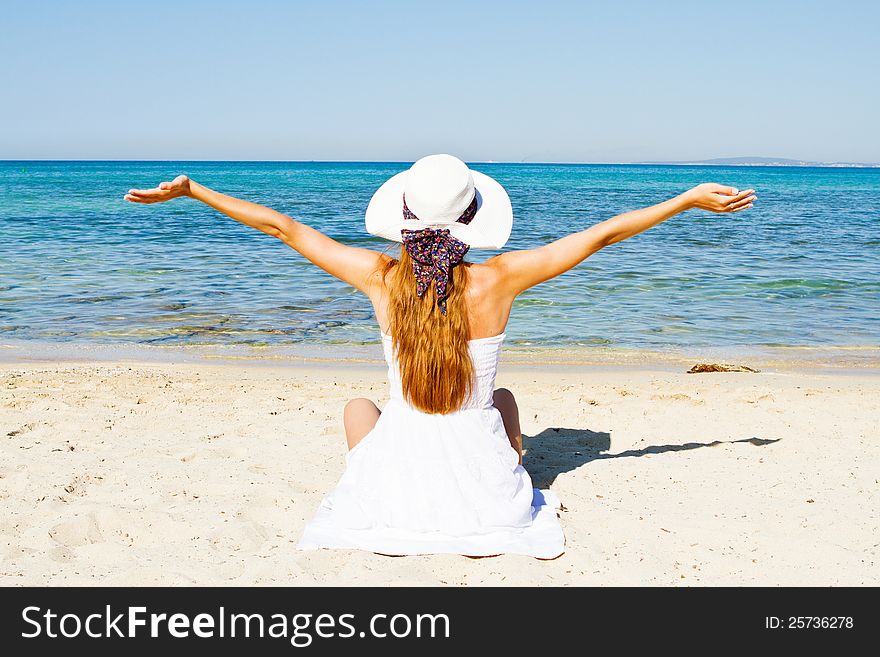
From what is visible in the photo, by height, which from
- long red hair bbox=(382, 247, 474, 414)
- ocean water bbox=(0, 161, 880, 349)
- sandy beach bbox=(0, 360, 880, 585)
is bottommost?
sandy beach bbox=(0, 360, 880, 585)

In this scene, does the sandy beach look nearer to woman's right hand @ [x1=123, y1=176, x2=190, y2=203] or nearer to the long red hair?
the long red hair

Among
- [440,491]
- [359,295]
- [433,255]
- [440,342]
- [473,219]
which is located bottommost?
[359,295]

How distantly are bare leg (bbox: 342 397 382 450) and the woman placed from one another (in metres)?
0.11

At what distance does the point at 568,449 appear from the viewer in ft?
16.9

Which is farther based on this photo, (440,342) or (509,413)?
(509,413)

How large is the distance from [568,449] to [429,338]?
6.87 feet

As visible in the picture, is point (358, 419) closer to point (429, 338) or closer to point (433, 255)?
point (429, 338)

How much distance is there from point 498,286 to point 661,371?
4.68 metres

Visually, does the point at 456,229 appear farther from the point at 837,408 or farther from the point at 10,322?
the point at 10,322

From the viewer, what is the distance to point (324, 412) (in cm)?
585

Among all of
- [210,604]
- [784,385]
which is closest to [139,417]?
[210,604]

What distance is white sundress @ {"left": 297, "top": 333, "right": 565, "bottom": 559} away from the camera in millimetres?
3535

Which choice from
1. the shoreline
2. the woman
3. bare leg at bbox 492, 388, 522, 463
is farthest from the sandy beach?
the shoreline

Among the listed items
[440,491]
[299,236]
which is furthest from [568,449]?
[299,236]
